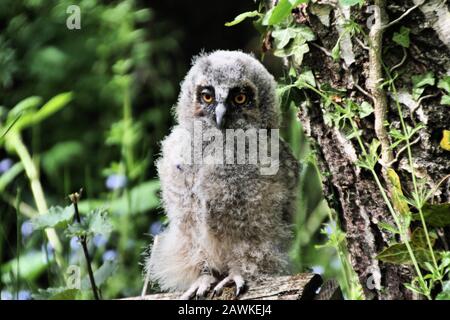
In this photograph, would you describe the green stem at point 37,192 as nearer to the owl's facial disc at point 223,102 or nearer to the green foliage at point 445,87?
the owl's facial disc at point 223,102

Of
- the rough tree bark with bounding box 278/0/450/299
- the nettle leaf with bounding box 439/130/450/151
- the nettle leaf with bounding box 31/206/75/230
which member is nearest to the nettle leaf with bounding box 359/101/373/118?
the rough tree bark with bounding box 278/0/450/299

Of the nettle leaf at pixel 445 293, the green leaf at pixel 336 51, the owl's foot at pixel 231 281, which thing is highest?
the green leaf at pixel 336 51

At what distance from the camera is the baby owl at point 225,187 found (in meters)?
2.63

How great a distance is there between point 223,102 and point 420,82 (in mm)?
756

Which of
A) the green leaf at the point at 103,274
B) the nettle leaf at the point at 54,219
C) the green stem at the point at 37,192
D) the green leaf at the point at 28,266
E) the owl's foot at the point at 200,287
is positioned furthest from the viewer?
the green leaf at the point at 28,266

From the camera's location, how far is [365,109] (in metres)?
2.38

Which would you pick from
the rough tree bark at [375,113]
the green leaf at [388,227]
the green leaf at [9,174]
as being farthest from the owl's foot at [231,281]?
the green leaf at [9,174]

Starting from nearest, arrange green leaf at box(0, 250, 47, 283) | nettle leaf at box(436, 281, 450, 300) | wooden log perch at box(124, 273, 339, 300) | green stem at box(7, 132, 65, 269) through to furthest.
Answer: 1. nettle leaf at box(436, 281, 450, 300)
2. wooden log perch at box(124, 273, 339, 300)
3. green stem at box(7, 132, 65, 269)
4. green leaf at box(0, 250, 47, 283)

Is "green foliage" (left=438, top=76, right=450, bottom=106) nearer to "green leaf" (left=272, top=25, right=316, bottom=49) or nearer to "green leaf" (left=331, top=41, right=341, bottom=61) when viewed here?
"green leaf" (left=331, top=41, right=341, bottom=61)

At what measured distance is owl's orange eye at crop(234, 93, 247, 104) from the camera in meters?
2.68

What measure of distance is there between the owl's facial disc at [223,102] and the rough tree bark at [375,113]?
0.22m

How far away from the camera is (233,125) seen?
2.70 metres

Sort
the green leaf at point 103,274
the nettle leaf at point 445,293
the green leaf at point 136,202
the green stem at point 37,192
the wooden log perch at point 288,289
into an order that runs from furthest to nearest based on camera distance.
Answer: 1. the green leaf at point 136,202
2. the green stem at point 37,192
3. the green leaf at point 103,274
4. the wooden log perch at point 288,289
5. the nettle leaf at point 445,293

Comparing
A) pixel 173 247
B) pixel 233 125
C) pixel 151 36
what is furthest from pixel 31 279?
pixel 151 36
